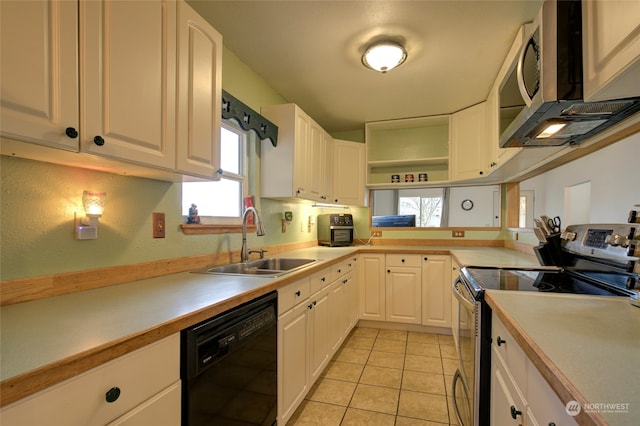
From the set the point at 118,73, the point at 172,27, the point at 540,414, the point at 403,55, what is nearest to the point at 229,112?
the point at 172,27

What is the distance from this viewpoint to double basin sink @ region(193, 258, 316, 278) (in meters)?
1.78

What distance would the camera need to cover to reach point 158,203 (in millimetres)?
1519

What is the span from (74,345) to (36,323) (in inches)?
10.1

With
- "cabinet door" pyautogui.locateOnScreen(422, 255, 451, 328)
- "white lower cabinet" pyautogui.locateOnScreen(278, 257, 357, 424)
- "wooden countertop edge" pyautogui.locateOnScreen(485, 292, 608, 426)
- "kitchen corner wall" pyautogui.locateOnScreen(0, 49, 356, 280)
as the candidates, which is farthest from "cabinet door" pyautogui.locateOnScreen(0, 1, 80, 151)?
"cabinet door" pyautogui.locateOnScreen(422, 255, 451, 328)

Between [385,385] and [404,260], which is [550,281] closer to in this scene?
[385,385]

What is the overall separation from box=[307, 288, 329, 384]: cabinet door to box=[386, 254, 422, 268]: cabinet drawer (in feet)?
3.85

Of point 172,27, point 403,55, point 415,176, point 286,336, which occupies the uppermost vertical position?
point 403,55

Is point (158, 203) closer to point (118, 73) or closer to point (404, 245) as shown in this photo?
point (118, 73)

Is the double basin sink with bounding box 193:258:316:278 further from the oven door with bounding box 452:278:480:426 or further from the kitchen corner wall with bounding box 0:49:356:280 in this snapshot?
the oven door with bounding box 452:278:480:426

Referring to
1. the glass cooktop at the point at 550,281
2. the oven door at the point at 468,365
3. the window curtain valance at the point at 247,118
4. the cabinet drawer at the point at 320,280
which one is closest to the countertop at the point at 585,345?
the glass cooktop at the point at 550,281

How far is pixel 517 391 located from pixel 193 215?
5.65 ft

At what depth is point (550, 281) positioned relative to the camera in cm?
142

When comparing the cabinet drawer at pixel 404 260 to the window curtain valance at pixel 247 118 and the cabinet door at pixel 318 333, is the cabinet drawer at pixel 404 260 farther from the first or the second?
the window curtain valance at pixel 247 118

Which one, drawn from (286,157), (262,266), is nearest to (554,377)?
(262,266)
